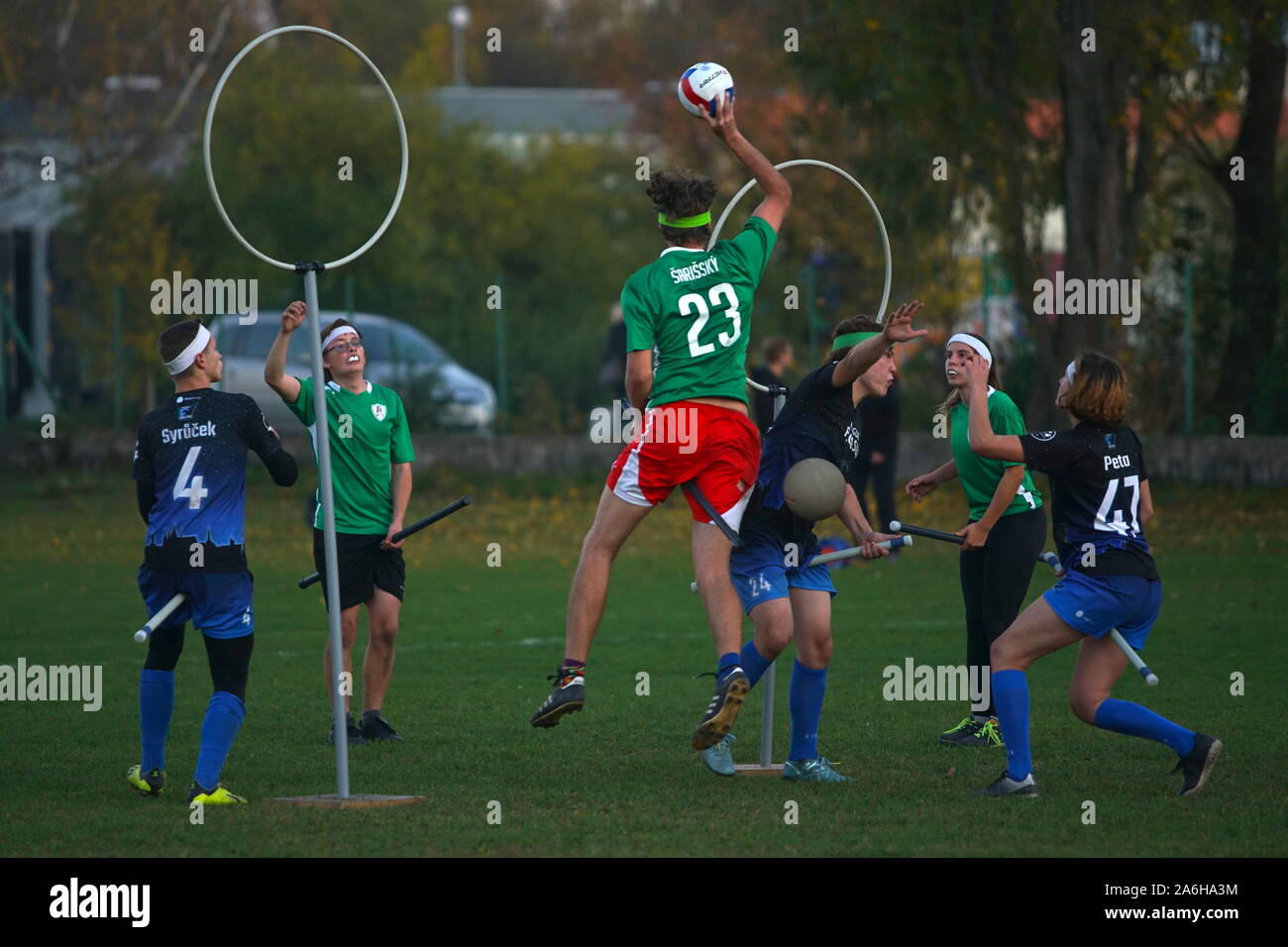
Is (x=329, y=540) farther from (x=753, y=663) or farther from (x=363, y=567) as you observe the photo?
(x=363, y=567)

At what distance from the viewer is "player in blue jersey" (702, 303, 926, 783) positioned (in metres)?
8.24

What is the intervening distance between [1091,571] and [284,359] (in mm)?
3564

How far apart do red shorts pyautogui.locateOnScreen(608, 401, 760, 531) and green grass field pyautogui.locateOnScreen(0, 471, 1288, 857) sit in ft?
4.32

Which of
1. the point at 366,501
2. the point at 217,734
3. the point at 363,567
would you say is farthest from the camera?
the point at 366,501

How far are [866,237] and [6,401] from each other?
1618cm

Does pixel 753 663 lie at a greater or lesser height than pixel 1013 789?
greater

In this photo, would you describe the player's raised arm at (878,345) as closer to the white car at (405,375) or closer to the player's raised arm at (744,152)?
the player's raised arm at (744,152)

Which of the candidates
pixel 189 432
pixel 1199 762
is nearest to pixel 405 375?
pixel 189 432

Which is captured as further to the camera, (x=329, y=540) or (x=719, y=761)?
(x=719, y=761)

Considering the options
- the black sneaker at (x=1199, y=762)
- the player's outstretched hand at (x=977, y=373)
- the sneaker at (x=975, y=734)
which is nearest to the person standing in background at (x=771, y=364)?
the sneaker at (x=975, y=734)

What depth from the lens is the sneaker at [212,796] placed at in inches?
303

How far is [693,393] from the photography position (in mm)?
7898

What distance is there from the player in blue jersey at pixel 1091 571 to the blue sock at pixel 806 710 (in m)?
0.88

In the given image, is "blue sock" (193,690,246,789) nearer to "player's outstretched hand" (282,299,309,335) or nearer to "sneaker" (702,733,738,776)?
"player's outstretched hand" (282,299,309,335)
